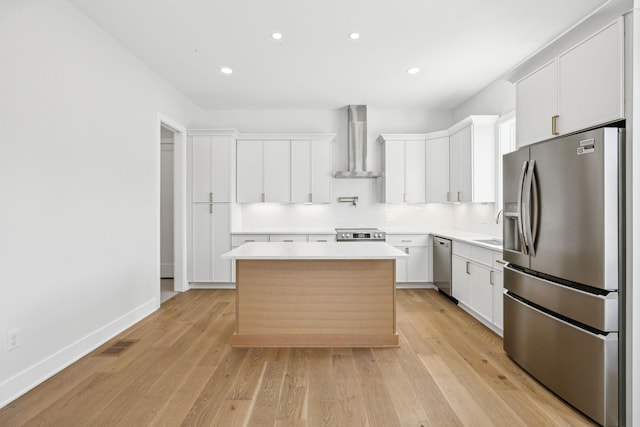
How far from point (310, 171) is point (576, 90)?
3635 mm

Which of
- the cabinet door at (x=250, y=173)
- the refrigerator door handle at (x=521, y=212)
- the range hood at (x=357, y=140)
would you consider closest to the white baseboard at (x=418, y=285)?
the range hood at (x=357, y=140)

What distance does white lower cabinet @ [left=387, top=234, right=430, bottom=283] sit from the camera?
16.5 feet

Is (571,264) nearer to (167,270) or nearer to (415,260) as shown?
(415,260)

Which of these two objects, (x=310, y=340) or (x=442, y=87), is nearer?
(x=310, y=340)

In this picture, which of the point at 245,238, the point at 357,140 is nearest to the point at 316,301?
the point at 245,238

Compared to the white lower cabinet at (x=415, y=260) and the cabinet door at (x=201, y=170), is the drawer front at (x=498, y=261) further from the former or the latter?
the cabinet door at (x=201, y=170)

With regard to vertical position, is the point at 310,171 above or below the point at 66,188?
above

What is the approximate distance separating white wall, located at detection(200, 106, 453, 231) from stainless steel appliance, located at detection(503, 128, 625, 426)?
9.94ft

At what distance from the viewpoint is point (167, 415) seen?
6.47 feet

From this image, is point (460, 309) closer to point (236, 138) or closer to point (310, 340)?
point (310, 340)

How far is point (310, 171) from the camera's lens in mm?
5234

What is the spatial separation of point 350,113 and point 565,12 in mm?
3003

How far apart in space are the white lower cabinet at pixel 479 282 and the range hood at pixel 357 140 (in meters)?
1.92

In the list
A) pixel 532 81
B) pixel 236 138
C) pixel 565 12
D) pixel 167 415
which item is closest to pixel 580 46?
pixel 532 81
